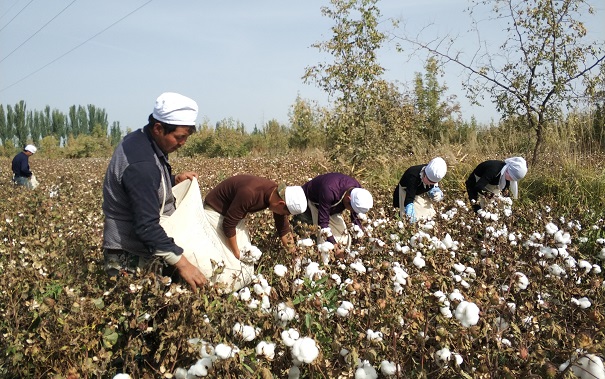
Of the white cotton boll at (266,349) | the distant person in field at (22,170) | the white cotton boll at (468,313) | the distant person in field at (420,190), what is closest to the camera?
the white cotton boll at (468,313)

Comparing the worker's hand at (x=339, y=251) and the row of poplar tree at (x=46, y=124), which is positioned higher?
the worker's hand at (x=339, y=251)

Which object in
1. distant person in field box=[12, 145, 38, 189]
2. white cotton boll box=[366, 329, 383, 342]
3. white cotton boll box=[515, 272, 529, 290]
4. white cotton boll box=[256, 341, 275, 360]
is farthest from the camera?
distant person in field box=[12, 145, 38, 189]

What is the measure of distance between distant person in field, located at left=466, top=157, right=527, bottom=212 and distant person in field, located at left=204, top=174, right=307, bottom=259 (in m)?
2.38

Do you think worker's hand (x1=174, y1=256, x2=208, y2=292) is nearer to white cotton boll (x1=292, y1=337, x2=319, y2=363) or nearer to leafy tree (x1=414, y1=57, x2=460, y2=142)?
white cotton boll (x1=292, y1=337, x2=319, y2=363)

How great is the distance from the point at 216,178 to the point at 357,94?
9.68 ft

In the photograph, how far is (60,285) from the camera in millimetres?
2922

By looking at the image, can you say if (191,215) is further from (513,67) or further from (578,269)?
(513,67)

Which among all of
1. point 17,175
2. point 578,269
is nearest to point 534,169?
point 578,269

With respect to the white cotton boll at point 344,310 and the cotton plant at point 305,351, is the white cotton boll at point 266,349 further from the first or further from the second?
the white cotton boll at point 344,310

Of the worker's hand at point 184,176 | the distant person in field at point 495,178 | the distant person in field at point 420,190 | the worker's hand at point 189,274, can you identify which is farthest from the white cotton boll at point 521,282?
the distant person in field at point 495,178

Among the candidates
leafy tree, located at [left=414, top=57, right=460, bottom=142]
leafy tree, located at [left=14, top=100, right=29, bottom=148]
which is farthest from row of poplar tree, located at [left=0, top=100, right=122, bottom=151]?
leafy tree, located at [left=414, top=57, right=460, bottom=142]

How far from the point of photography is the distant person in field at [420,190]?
188 inches

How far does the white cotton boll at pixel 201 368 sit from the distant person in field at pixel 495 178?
12.7 feet

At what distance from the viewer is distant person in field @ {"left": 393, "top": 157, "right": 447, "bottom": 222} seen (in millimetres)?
4781
